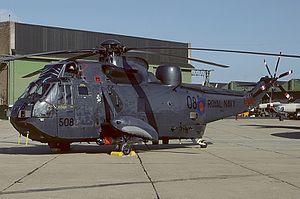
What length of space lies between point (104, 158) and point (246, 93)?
9.41 meters

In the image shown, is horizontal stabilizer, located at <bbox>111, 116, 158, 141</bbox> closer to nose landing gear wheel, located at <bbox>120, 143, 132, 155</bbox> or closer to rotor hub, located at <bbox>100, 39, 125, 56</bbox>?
nose landing gear wheel, located at <bbox>120, 143, 132, 155</bbox>

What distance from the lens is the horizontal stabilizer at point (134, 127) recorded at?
56.6 feet

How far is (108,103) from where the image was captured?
58.0ft

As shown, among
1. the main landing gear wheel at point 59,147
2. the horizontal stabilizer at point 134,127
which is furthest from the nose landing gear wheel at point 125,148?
the main landing gear wheel at point 59,147

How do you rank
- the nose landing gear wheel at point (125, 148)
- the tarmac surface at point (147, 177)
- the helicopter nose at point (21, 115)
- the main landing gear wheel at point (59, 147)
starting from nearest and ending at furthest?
the tarmac surface at point (147, 177), the helicopter nose at point (21, 115), the nose landing gear wheel at point (125, 148), the main landing gear wheel at point (59, 147)

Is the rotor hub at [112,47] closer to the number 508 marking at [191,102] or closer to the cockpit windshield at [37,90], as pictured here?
the cockpit windshield at [37,90]

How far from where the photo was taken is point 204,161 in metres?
15.3

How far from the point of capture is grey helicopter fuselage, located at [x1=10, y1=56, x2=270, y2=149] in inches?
646

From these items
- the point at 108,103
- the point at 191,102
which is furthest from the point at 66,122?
the point at 191,102

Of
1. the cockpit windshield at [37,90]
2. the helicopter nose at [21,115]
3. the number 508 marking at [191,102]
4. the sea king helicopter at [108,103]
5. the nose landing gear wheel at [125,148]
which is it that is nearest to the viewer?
the helicopter nose at [21,115]

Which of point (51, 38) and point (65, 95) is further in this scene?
point (51, 38)

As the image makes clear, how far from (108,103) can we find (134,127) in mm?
1356

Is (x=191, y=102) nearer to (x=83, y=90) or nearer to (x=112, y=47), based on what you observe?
(x=112, y=47)

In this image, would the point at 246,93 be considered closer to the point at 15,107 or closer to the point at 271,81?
the point at 271,81
